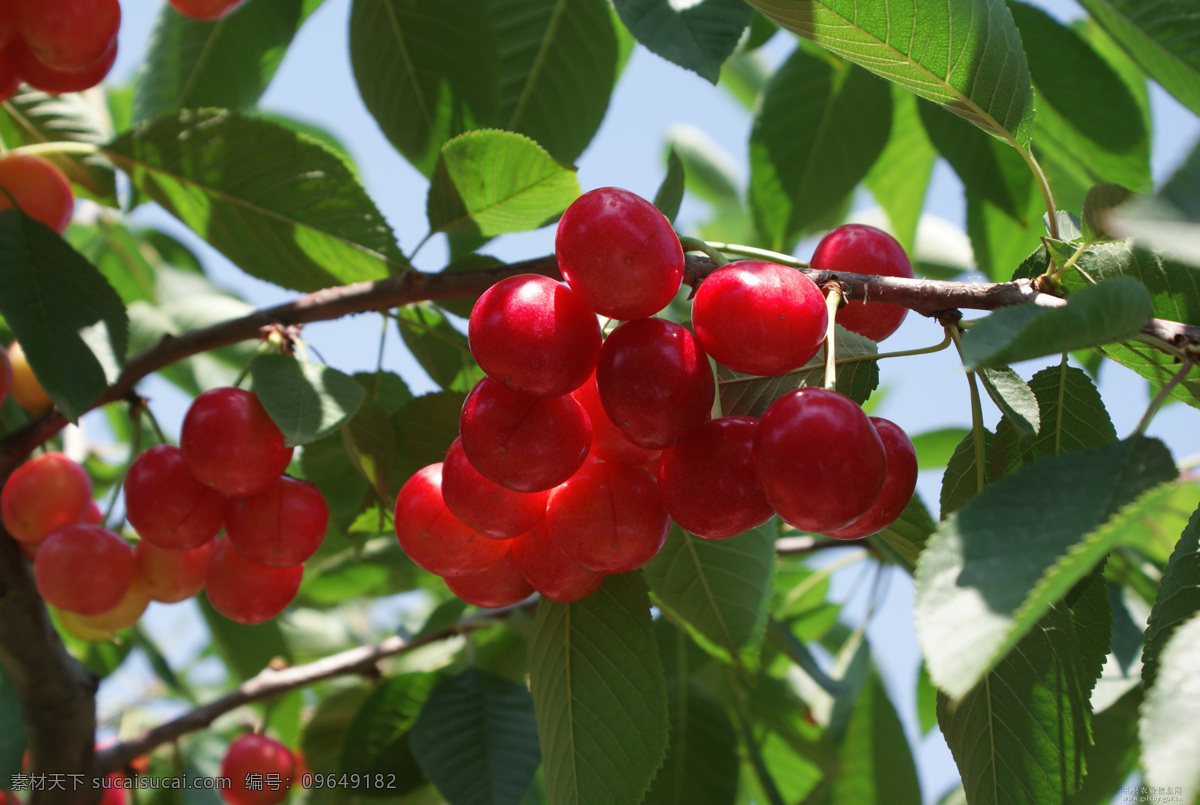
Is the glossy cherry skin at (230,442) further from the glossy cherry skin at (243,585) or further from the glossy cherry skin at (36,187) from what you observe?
the glossy cherry skin at (36,187)

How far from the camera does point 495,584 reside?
86 cm

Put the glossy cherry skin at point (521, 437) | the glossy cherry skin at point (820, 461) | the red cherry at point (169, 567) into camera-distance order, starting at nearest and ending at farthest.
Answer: the glossy cherry skin at point (820, 461)
the glossy cherry skin at point (521, 437)
the red cherry at point (169, 567)

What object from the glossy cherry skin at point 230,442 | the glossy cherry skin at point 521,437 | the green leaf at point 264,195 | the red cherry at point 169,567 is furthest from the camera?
the red cherry at point 169,567

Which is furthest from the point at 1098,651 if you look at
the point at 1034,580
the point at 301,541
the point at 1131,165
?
the point at 1131,165

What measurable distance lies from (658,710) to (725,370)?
1.05 feet

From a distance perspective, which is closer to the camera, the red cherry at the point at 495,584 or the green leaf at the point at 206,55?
the red cherry at the point at 495,584

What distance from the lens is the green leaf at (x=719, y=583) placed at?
3.48ft

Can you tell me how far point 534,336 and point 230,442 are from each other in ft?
1.40

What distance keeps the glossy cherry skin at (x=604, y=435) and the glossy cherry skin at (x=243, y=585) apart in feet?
1.63

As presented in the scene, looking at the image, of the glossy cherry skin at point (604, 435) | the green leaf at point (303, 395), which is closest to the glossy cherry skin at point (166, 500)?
the green leaf at point (303, 395)

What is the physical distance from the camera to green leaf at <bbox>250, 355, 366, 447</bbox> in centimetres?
84

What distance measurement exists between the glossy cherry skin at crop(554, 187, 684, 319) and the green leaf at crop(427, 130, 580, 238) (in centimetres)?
23

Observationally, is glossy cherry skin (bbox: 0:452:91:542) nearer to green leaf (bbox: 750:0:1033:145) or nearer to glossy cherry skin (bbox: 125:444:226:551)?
glossy cherry skin (bbox: 125:444:226:551)

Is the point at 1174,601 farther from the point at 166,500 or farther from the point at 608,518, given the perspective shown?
the point at 166,500
